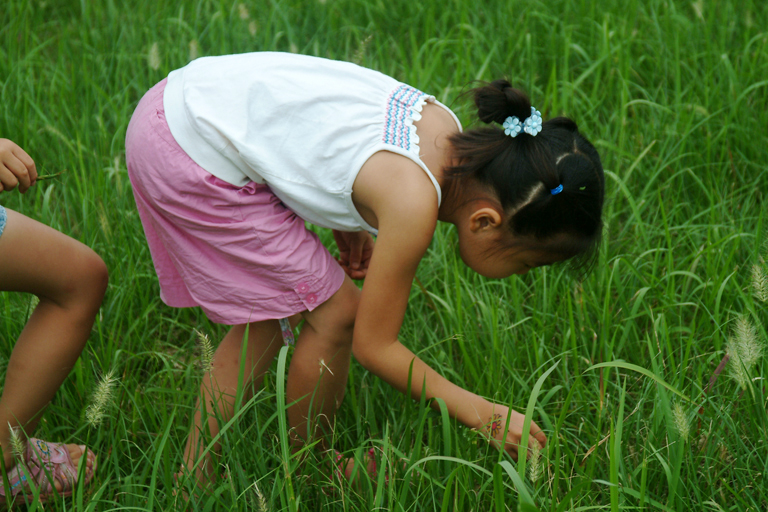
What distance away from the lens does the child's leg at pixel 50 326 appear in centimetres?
153

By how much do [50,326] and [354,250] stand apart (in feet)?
2.50

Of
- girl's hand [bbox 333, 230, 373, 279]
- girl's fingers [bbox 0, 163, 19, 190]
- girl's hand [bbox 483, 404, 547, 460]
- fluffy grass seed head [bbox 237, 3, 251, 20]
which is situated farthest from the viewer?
fluffy grass seed head [bbox 237, 3, 251, 20]

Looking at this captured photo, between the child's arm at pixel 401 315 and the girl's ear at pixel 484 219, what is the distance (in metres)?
0.12

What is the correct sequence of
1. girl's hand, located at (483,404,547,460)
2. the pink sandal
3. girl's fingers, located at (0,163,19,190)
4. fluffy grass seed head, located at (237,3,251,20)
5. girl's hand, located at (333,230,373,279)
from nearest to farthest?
girl's fingers, located at (0,163,19,190) → girl's hand, located at (483,404,547,460) → the pink sandal → girl's hand, located at (333,230,373,279) → fluffy grass seed head, located at (237,3,251,20)

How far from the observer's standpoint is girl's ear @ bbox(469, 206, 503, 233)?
1.50 metres

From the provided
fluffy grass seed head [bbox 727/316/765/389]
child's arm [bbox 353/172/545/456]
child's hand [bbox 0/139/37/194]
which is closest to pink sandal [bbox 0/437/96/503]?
child's hand [bbox 0/139/37/194]

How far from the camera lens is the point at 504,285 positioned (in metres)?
2.20

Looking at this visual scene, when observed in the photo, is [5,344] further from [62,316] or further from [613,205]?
[613,205]

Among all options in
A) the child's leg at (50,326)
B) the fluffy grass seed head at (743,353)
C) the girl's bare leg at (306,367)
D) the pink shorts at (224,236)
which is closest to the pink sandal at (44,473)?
the child's leg at (50,326)

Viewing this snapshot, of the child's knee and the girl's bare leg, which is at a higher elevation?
the child's knee

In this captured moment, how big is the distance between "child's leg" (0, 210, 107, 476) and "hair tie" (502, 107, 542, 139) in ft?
3.04

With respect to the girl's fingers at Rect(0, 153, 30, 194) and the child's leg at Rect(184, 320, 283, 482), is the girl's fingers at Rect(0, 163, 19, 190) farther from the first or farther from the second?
the child's leg at Rect(184, 320, 283, 482)

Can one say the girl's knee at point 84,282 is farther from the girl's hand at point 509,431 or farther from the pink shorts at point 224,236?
the girl's hand at point 509,431

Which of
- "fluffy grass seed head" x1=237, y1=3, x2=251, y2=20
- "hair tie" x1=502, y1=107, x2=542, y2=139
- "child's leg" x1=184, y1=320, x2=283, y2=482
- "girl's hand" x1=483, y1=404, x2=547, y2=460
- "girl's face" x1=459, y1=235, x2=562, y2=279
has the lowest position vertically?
"child's leg" x1=184, y1=320, x2=283, y2=482
